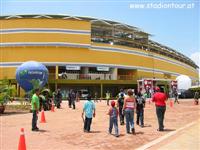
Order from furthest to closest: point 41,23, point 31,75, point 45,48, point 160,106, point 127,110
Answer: point 41,23 → point 45,48 → point 31,75 → point 160,106 → point 127,110

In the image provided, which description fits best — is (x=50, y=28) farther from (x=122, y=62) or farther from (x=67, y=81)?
(x=122, y=62)

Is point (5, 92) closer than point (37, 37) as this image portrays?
Yes

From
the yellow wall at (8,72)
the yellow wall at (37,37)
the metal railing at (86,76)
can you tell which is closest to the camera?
the metal railing at (86,76)

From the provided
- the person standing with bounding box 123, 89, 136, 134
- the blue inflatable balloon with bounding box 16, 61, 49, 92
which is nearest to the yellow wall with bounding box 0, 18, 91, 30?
the blue inflatable balloon with bounding box 16, 61, 49, 92

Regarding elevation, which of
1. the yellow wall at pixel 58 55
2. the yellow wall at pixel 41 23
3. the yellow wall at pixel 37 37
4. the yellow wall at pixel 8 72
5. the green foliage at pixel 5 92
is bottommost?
the green foliage at pixel 5 92

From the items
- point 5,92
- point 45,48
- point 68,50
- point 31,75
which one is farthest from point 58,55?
point 5,92

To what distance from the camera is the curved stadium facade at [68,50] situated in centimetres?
6938

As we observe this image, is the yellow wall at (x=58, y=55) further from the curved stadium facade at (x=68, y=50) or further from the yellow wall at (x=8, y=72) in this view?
the yellow wall at (x=8, y=72)

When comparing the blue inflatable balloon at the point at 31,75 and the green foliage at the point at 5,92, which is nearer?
the green foliage at the point at 5,92

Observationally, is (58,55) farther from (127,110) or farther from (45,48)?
(127,110)

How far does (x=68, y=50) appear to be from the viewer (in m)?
70.6

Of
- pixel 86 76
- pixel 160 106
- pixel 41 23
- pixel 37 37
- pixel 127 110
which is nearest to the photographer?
pixel 127 110

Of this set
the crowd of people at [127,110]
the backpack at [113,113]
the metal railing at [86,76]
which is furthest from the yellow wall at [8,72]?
the backpack at [113,113]

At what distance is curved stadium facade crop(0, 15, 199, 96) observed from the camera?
69.4m
